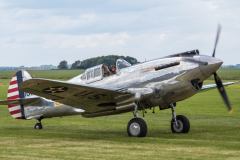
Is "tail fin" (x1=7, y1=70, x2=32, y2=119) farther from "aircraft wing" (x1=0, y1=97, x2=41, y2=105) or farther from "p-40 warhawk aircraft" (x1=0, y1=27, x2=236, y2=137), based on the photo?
"p-40 warhawk aircraft" (x1=0, y1=27, x2=236, y2=137)

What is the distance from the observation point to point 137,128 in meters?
10.8

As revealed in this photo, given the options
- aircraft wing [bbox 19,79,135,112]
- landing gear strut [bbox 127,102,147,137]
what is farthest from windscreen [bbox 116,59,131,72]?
landing gear strut [bbox 127,102,147,137]

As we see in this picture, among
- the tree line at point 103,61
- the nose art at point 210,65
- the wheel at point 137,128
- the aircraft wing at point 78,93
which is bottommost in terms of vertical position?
the wheel at point 137,128

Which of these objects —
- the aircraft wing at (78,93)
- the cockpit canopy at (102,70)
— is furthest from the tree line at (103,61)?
the aircraft wing at (78,93)

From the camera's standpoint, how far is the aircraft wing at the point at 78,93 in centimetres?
986

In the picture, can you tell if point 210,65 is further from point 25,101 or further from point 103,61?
point 103,61

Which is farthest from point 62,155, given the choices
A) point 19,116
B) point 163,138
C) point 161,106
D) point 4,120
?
point 4,120

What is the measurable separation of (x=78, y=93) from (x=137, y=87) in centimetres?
186

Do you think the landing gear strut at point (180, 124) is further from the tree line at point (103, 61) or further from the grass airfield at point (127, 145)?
the tree line at point (103, 61)

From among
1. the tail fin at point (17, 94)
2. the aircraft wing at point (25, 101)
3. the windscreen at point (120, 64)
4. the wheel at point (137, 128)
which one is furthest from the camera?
the tail fin at point (17, 94)

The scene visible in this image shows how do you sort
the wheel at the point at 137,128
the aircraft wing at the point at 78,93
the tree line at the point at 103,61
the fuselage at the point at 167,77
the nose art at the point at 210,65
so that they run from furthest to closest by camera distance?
the tree line at the point at 103,61 < the wheel at the point at 137,128 < the fuselage at the point at 167,77 < the nose art at the point at 210,65 < the aircraft wing at the point at 78,93

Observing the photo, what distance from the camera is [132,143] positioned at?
980 cm

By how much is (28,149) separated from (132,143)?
8.93 feet

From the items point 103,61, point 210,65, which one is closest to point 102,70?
point 210,65
